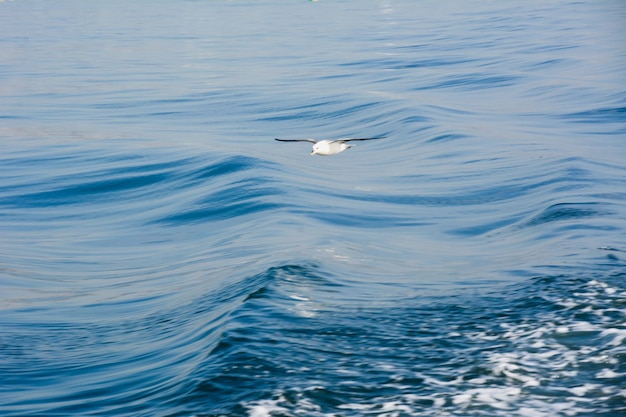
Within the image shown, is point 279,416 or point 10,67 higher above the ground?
point 10,67

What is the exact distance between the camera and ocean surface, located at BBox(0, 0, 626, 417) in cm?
1037

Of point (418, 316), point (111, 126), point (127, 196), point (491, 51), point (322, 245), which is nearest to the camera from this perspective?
point (418, 316)

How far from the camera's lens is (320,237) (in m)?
16.6

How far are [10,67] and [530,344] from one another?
38617 millimetres

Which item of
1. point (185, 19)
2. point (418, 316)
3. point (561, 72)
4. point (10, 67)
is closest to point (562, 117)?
point (561, 72)

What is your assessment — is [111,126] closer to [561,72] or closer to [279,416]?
[561,72]

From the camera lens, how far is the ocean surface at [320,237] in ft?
34.0

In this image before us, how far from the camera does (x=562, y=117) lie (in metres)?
27.6

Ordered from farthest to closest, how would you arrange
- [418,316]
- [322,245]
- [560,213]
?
1. [560,213]
2. [322,245]
3. [418,316]

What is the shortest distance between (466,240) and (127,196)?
30.0 ft

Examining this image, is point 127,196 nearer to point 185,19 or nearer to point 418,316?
point 418,316

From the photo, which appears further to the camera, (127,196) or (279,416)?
(127,196)

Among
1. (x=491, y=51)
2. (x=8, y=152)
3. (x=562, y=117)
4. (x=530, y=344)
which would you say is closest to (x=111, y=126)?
(x=8, y=152)

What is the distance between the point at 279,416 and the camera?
31.0 ft
